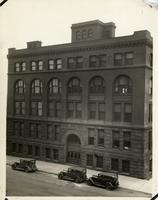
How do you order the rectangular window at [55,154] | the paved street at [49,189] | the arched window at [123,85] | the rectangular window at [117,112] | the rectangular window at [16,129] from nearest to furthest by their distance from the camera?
1. the paved street at [49,189]
2. the rectangular window at [16,129]
3. the rectangular window at [117,112]
4. the arched window at [123,85]
5. the rectangular window at [55,154]

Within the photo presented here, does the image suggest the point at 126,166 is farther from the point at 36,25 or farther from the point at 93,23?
the point at 36,25

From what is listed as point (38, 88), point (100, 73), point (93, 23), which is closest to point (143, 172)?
point (100, 73)

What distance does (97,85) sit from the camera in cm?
812

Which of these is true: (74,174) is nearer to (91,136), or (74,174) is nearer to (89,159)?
(89,159)

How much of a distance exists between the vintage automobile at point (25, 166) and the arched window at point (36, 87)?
6.49ft

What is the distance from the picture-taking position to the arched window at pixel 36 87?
8.08 meters

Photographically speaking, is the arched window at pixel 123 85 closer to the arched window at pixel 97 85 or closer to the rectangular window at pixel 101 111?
the arched window at pixel 97 85

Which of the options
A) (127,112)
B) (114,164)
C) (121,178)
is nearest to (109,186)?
(121,178)

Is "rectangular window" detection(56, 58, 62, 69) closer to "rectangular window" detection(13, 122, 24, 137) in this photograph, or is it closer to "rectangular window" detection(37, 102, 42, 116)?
"rectangular window" detection(37, 102, 42, 116)

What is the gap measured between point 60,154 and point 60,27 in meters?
3.61

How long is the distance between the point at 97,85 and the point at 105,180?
2634mm

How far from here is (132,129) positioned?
8039mm

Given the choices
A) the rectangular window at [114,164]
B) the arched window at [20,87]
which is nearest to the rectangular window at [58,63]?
the arched window at [20,87]

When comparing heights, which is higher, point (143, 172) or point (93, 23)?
point (93, 23)
